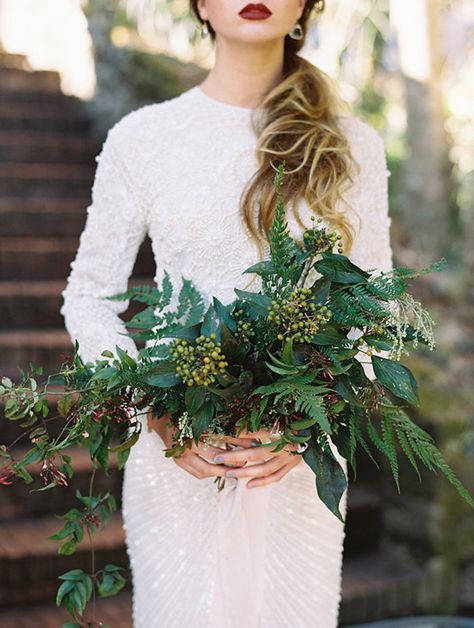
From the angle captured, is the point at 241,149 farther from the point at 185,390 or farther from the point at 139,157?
the point at 185,390

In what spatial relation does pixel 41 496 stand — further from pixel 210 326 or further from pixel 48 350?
pixel 210 326

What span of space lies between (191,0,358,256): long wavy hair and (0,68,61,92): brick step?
5598 mm

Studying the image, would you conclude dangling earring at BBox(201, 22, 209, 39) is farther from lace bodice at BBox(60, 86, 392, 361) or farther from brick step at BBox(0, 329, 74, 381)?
brick step at BBox(0, 329, 74, 381)

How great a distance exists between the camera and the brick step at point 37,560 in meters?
3.37

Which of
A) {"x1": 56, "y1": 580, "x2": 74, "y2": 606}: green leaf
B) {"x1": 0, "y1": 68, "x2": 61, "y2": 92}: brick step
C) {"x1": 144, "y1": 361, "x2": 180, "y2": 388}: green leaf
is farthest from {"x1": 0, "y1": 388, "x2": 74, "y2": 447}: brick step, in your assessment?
{"x1": 0, "y1": 68, "x2": 61, "y2": 92}: brick step

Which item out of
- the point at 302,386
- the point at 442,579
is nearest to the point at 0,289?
the point at 442,579

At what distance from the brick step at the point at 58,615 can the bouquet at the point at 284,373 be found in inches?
73.6

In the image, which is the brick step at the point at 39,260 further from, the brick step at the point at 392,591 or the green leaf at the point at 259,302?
the green leaf at the point at 259,302

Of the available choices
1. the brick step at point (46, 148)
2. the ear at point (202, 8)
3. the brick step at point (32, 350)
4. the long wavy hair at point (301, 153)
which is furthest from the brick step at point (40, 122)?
the long wavy hair at point (301, 153)

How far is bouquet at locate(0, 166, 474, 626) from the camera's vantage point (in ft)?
4.96

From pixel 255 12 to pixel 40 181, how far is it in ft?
13.1

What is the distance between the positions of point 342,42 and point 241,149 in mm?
5796

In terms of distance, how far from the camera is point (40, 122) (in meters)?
6.52

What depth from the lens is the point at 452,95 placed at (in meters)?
8.23
